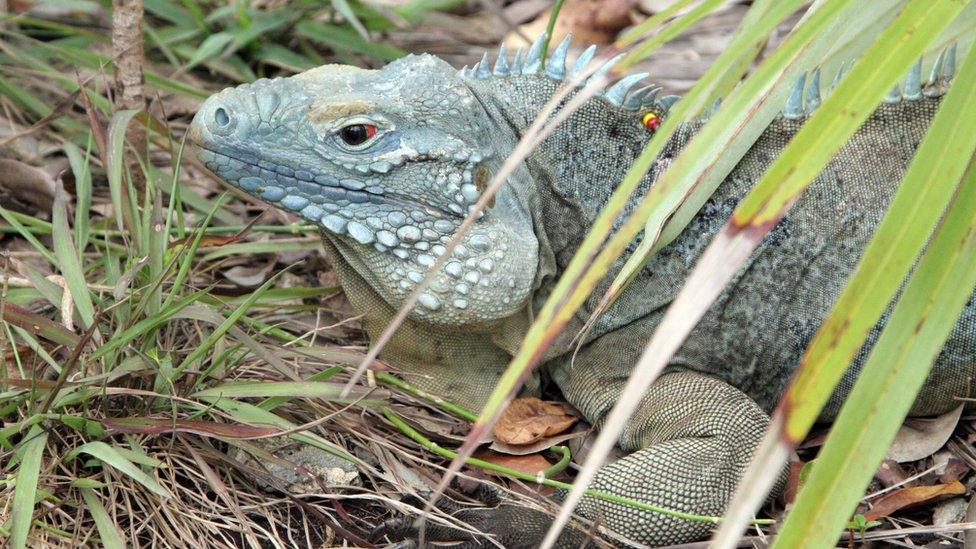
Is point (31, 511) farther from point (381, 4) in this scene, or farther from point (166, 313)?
point (381, 4)

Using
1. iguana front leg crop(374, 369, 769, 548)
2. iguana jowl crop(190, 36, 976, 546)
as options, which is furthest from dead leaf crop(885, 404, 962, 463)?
iguana front leg crop(374, 369, 769, 548)

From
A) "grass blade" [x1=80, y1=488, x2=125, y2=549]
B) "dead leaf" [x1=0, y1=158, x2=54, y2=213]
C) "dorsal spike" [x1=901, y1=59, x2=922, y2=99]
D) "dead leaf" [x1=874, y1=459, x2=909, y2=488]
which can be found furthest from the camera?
"dead leaf" [x1=0, y1=158, x2=54, y2=213]

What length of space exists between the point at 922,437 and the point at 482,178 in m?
1.62

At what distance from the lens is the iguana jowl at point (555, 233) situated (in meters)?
3.18

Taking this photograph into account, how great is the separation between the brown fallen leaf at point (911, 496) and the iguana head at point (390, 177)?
3.91 ft

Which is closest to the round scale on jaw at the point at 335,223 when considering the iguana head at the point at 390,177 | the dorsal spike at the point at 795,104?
the iguana head at the point at 390,177

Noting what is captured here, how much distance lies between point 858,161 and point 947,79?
385mm

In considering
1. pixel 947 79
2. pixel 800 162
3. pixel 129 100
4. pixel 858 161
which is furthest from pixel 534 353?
pixel 129 100

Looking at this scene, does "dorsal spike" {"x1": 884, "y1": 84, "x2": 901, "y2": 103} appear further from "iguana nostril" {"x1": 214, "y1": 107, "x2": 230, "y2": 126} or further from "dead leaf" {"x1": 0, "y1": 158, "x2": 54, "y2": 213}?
"dead leaf" {"x1": 0, "y1": 158, "x2": 54, "y2": 213}

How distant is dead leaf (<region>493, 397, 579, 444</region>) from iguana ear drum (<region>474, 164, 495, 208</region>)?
2.36 feet

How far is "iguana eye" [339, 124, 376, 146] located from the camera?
319 cm

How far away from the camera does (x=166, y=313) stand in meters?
2.97

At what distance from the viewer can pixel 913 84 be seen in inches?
135

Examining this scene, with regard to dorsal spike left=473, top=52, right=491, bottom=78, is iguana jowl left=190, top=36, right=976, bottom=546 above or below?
below
